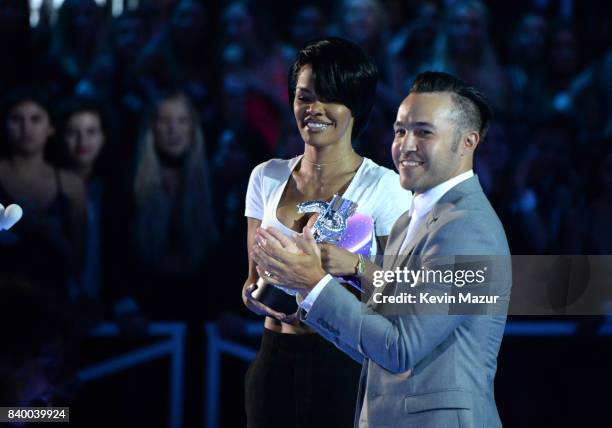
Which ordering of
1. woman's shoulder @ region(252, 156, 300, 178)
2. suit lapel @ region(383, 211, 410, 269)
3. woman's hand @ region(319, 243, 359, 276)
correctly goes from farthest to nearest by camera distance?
woman's shoulder @ region(252, 156, 300, 178) → woman's hand @ region(319, 243, 359, 276) → suit lapel @ region(383, 211, 410, 269)

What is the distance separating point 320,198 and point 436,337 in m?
0.83

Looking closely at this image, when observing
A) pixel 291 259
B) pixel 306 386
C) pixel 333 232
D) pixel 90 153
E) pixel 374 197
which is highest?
pixel 90 153

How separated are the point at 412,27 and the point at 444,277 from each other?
3.27m

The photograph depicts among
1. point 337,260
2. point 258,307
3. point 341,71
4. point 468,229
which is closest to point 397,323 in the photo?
point 468,229

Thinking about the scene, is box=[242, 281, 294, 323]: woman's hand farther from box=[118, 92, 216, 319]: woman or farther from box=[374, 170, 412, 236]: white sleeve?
box=[118, 92, 216, 319]: woman

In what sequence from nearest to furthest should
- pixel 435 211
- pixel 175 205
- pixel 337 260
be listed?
pixel 435 211, pixel 337 260, pixel 175 205

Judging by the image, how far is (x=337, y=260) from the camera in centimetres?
210

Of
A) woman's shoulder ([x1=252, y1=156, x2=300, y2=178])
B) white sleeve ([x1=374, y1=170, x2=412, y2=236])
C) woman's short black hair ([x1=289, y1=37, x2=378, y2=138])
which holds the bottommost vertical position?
white sleeve ([x1=374, y1=170, x2=412, y2=236])

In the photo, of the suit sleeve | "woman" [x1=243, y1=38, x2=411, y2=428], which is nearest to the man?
the suit sleeve

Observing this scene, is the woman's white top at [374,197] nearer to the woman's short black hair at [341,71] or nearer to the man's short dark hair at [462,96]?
the woman's short black hair at [341,71]

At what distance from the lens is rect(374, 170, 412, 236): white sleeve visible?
94.4 inches

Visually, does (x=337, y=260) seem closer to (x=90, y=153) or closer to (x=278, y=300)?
(x=278, y=300)

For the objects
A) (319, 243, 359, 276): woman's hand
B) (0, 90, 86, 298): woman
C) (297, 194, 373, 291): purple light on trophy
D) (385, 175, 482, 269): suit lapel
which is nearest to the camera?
(385, 175, 482, 269): suit lapel

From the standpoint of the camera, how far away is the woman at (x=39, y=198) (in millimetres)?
4121
